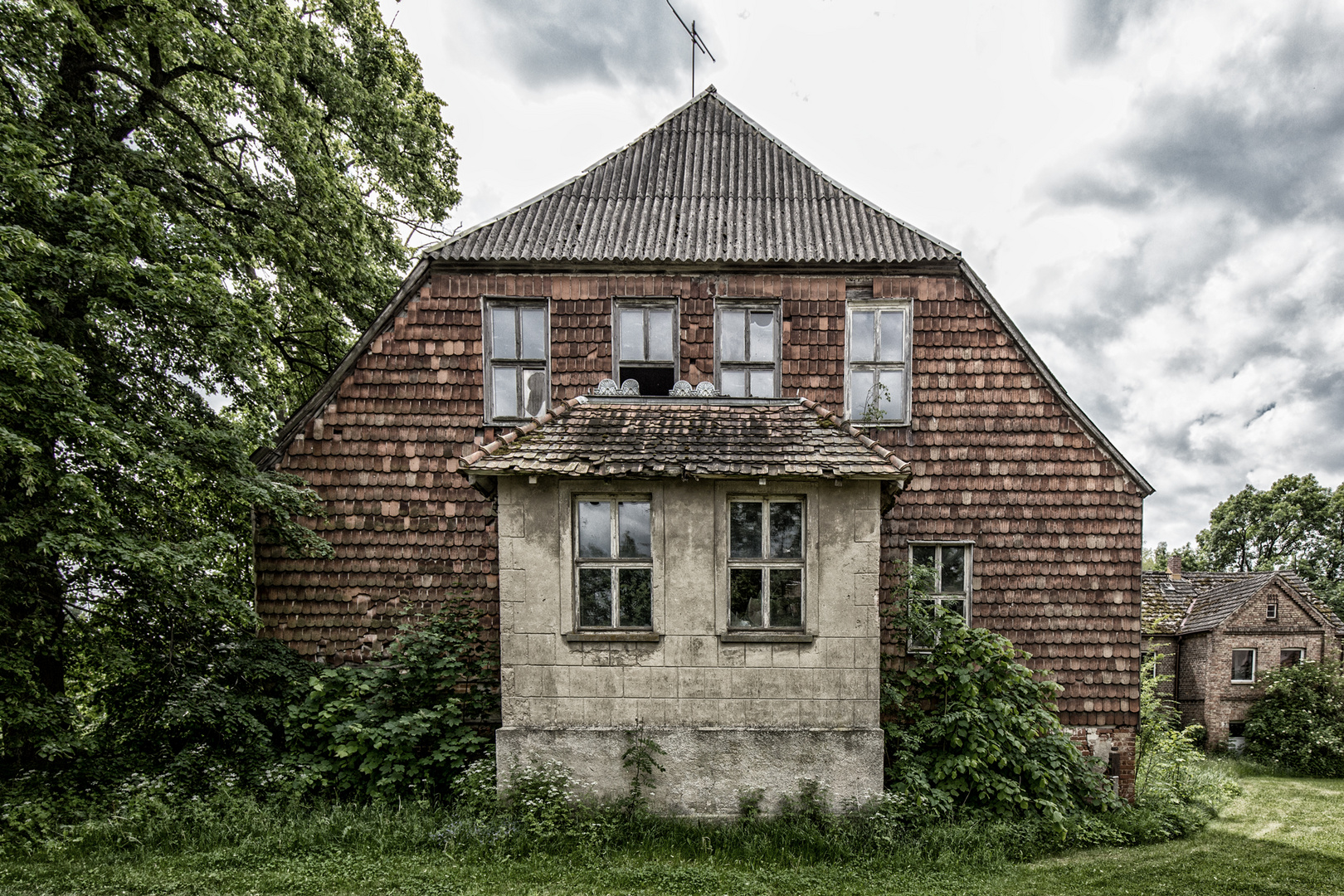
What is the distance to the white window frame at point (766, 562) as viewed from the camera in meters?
6.81

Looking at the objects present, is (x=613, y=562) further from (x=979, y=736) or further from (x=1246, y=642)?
(x=1246, y=642)

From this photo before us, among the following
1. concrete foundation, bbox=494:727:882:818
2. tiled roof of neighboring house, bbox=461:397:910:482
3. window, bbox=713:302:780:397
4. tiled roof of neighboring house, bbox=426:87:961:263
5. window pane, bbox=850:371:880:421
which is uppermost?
tiled roof of neighboring house, bbox=426:87:961:263

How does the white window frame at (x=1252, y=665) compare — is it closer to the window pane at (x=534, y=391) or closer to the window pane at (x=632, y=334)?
the window pane at (x=632, y=334)

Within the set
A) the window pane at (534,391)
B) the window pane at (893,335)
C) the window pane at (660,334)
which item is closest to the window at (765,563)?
the window pane at (660,334)

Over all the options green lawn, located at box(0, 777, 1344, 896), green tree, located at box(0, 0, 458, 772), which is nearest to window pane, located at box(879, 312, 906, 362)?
green lawn, located at box(0, 777, 1344, 896)

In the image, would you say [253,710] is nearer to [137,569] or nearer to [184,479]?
[137,569]

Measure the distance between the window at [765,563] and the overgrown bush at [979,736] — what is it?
2170 mm

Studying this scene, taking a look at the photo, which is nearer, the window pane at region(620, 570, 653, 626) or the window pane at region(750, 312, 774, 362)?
the window pane at region(620, 570, 653, 626)

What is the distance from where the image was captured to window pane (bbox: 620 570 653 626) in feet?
22.4

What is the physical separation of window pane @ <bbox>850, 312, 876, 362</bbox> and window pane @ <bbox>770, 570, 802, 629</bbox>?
3.97 metres

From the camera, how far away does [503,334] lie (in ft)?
30.2

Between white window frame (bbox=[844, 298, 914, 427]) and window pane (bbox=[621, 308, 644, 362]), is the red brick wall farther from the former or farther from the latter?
window pane (bbox=[621, 308, 644, 362])

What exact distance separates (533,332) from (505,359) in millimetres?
616

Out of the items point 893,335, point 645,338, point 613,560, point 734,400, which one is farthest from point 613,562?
point 893,335
